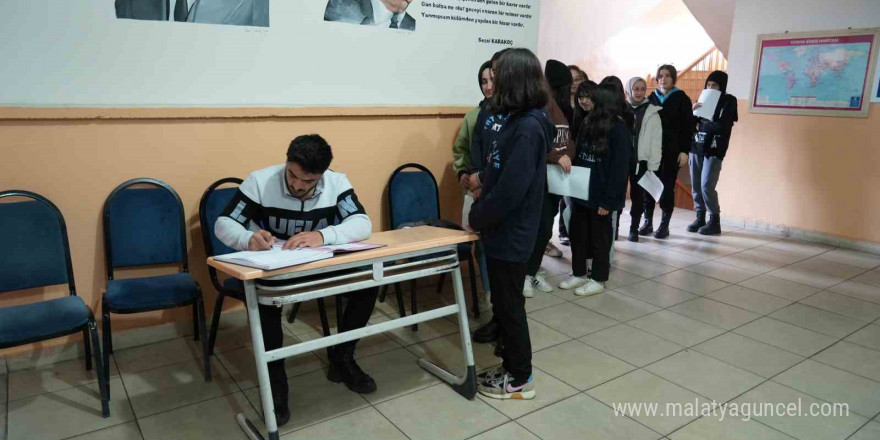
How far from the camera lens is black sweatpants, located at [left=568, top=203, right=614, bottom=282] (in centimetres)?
377

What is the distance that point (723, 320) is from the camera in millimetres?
3457

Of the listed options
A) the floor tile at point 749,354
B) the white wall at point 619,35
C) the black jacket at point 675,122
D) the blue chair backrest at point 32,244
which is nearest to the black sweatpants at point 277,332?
the blue chair backrest at point 32,244

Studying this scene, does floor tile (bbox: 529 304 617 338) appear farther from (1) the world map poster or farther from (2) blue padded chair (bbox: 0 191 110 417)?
(1) the world map poster

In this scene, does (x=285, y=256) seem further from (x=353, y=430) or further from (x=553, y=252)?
(x=553, y=252)

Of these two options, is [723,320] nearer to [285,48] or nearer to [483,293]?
[483,293]

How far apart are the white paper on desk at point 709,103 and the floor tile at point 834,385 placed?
3.05m

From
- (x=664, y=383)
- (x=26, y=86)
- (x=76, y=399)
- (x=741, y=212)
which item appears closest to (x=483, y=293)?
(x=664, y=383)

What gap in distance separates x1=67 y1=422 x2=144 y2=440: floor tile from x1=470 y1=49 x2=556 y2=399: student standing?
1379mm

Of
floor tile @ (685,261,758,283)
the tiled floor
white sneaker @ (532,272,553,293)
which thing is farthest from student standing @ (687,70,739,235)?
white sneaker @ (532,272,553,293)

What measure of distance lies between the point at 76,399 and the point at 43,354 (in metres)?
0.45

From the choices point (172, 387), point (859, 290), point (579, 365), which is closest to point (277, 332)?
point (172, 387)

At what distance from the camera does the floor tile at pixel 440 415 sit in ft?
7.48

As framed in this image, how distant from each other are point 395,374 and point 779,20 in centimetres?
506

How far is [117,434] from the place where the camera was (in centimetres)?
222
